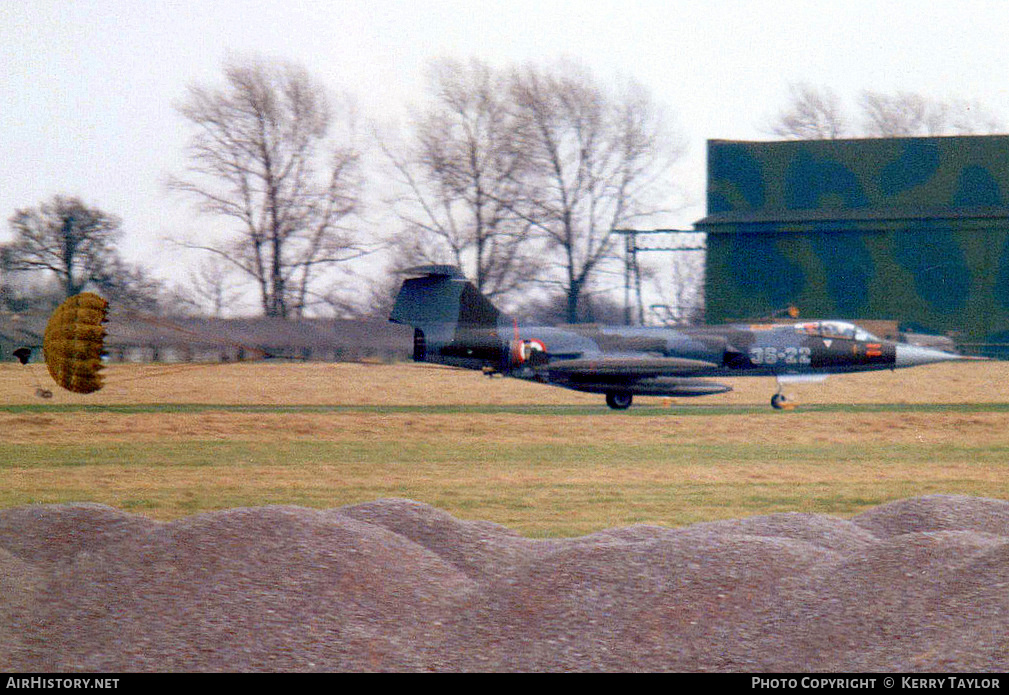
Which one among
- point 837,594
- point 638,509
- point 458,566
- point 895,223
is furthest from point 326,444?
point 895,223

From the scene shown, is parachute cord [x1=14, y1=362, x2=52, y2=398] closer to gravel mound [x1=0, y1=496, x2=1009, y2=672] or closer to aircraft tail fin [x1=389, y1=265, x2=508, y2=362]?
aircraft tail fin [x1=389, y1=265, x2=508, y2=362]

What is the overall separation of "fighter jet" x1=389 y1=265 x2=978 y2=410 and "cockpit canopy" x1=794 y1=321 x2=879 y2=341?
0.03m

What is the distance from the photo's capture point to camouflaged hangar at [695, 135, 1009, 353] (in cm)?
3788

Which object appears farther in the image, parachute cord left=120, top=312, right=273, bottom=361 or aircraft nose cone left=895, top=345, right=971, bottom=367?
aircraft nose cone left=895, top=345, right=971, bottom=367

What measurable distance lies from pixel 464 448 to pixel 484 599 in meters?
8.54

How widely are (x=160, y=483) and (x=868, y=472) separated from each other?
10598 millimetres

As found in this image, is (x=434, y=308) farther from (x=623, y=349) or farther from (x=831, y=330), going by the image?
(x=831, y=330)

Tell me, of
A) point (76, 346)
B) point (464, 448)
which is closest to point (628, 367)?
point (464, 448)

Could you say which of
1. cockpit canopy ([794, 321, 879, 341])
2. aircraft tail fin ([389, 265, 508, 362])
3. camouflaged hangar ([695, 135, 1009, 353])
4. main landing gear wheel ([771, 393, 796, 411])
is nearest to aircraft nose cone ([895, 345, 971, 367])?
cockpit canopy ([794, 321, 879, 341])

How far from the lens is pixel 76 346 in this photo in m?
14.5

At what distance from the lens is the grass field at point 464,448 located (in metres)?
12.5

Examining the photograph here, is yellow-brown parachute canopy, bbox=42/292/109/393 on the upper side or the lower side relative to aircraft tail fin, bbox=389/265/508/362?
lower

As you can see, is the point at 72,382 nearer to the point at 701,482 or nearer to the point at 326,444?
the point at 326,444

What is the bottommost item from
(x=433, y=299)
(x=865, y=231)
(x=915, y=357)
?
(x=915, y=357)
